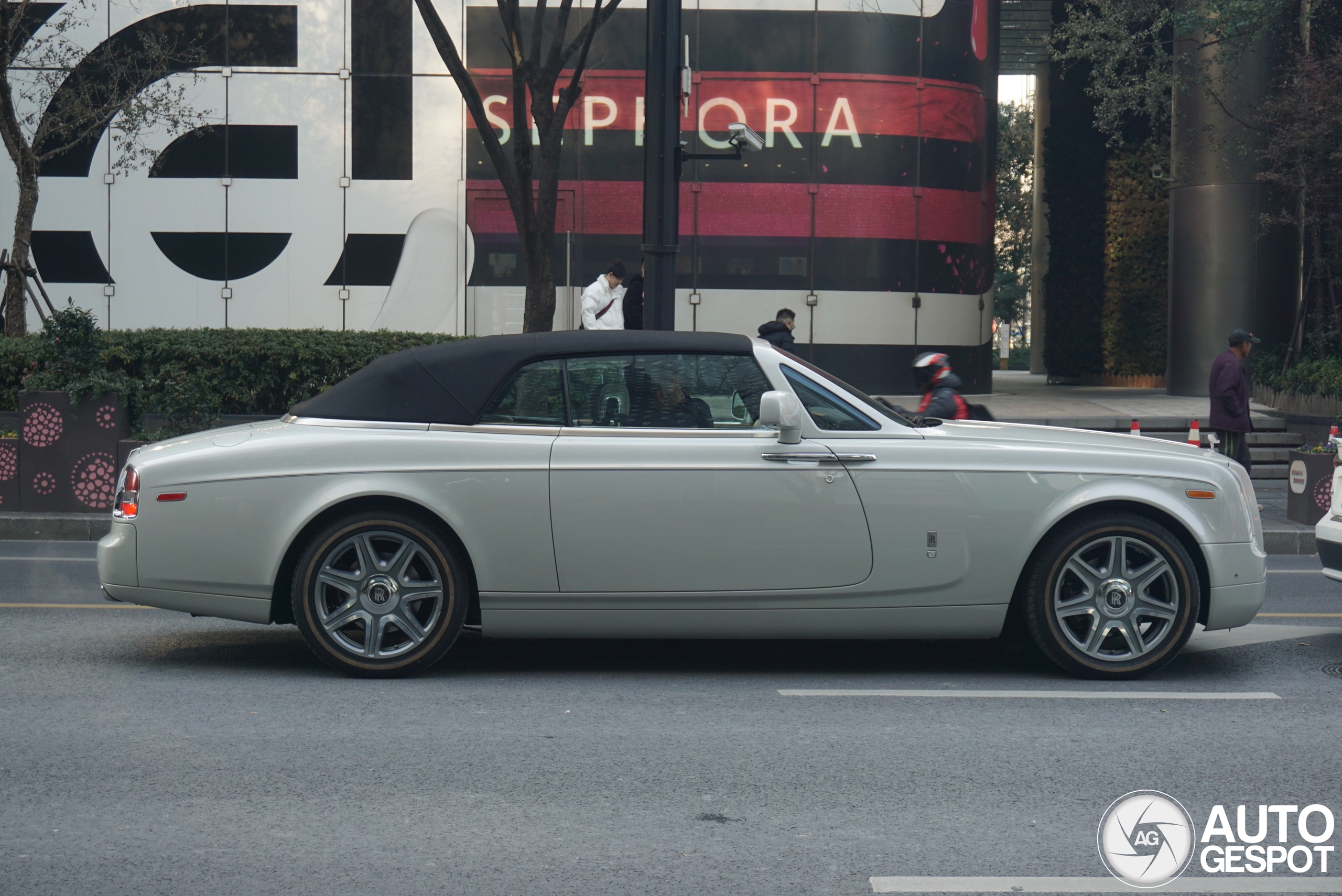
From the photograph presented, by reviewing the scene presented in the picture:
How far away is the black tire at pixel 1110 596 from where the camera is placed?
598cm

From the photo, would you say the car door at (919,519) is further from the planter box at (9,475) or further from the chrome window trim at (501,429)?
the planter box at (9,475)

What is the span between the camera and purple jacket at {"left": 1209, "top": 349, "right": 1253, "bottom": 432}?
12.7 m

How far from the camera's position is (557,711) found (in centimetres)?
555

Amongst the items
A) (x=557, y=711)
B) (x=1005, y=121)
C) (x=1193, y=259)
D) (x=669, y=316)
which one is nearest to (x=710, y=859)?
(x=557, y=711)

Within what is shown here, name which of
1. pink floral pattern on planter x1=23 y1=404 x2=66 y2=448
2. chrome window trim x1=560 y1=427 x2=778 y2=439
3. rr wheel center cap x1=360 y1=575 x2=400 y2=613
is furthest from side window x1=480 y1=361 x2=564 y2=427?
pink floral pattern on planter x1=23 y1=404 x2=66 y2=448

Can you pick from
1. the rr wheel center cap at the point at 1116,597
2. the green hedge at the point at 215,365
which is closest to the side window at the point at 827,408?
the rr wheel center cap at the point at 1116,597

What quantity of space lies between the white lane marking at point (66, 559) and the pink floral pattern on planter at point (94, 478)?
162 cm

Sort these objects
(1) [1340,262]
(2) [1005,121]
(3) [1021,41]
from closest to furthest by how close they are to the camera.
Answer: (1) [1340,262] < (3) [1021,41] < (2) [1005,121]

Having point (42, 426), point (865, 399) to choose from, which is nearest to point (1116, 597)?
point (865, 399)

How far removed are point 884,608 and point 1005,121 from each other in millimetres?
49003

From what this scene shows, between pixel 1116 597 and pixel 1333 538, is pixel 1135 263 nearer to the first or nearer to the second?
pixel 1333 538

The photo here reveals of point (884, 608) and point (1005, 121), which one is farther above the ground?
point (1005, 121)

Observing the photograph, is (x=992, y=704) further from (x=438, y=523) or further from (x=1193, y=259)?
(x=1193, y=259)

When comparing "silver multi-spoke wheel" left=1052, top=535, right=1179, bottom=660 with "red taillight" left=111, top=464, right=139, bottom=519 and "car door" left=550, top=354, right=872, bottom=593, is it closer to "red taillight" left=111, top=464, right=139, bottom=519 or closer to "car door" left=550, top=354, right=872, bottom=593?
"car door" left=550, top=354, right=872, bottom=593
